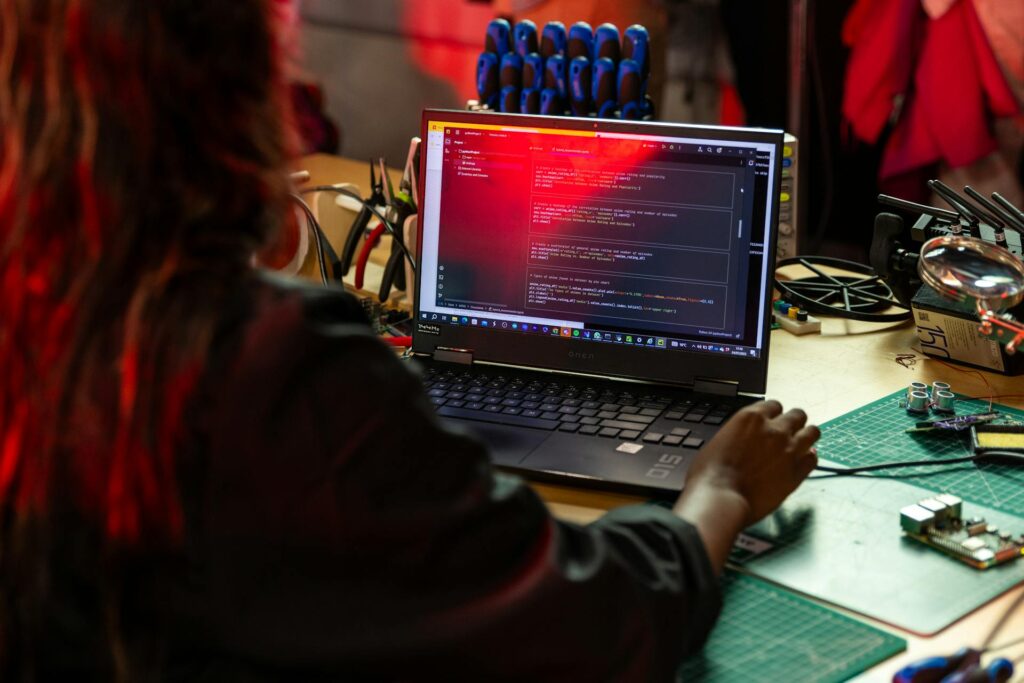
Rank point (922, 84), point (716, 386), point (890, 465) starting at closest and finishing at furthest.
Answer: point (890, 465)
point (716, 386)
point (922, 84)

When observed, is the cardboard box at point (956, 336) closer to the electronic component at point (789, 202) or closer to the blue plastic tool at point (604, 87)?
the electronic component at point (789, 202)

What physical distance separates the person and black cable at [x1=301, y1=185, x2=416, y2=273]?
0.94 metres

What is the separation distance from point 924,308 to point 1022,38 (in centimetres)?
129

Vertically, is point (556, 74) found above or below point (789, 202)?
above

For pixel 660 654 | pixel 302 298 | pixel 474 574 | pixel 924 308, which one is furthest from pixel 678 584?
pixel 924 308

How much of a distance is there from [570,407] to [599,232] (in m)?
0.22

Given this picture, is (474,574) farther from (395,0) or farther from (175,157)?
(395,0)

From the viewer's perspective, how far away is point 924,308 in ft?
5.09

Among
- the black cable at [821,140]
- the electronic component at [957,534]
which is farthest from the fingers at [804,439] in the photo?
the black cable at [821,140]

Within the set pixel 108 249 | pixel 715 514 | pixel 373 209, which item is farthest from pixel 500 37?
pixel 108 249

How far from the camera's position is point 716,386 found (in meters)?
1.34

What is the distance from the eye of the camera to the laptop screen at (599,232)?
52.1 inches

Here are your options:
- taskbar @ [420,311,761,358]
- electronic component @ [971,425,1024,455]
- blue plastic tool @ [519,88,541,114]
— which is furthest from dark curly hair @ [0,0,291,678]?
blue plastic tool @ [519,88,541,114]

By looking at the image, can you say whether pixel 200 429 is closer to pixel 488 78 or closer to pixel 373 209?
pixel 373 209
